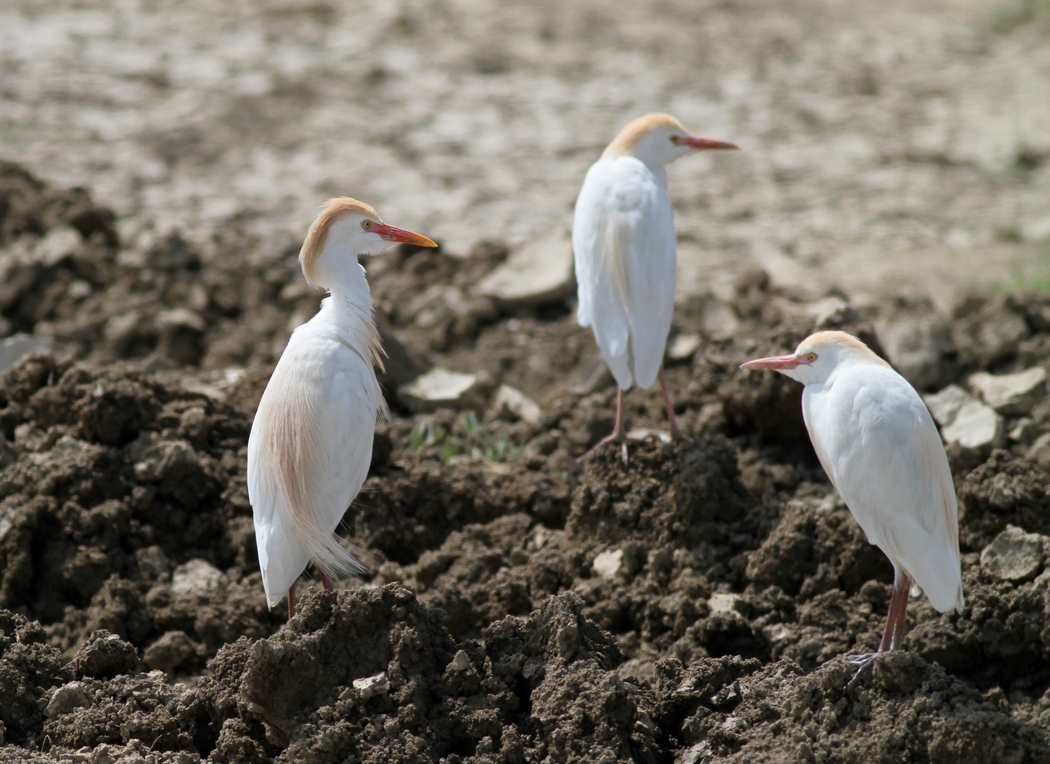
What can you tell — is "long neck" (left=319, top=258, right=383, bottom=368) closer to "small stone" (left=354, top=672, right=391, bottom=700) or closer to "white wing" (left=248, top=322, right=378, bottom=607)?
"white wing" (left=248, top=322, right=378, bottom=607)

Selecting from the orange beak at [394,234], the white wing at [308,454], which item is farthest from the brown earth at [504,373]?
the orange beak at [394,234]

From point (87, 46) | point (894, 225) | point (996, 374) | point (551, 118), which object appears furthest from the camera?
point (87, 46)

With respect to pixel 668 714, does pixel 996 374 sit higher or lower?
lower

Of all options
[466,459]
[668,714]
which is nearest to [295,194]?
[466,459]

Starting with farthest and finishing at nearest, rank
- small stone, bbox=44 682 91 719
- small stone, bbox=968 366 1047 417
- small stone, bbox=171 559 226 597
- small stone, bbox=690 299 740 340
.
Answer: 1. small stone, bbox=690 299 740 340
2. small stone, bbox=968 366 1047 417
3. small stone, bbox=171 559 226 597
4. small stone, bbox=44 682 91 719

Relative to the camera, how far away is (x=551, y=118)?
11891 millimetres

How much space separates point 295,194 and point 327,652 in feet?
23.3

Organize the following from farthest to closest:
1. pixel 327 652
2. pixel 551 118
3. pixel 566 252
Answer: pixel 551 118 → pixel 566 252 → pixel 327 652

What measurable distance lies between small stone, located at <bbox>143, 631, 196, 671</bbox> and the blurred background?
475 centimetres

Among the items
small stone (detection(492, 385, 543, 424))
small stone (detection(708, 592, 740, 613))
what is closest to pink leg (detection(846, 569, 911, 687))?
small stone (detection(708, 592, 740, 613))

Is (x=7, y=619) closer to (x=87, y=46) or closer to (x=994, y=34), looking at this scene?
(x=87, y=46)

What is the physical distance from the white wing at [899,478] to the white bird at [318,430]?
1894mm

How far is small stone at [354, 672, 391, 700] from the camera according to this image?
3908 millimetres

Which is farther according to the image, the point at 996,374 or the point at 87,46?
the point at 87,46
